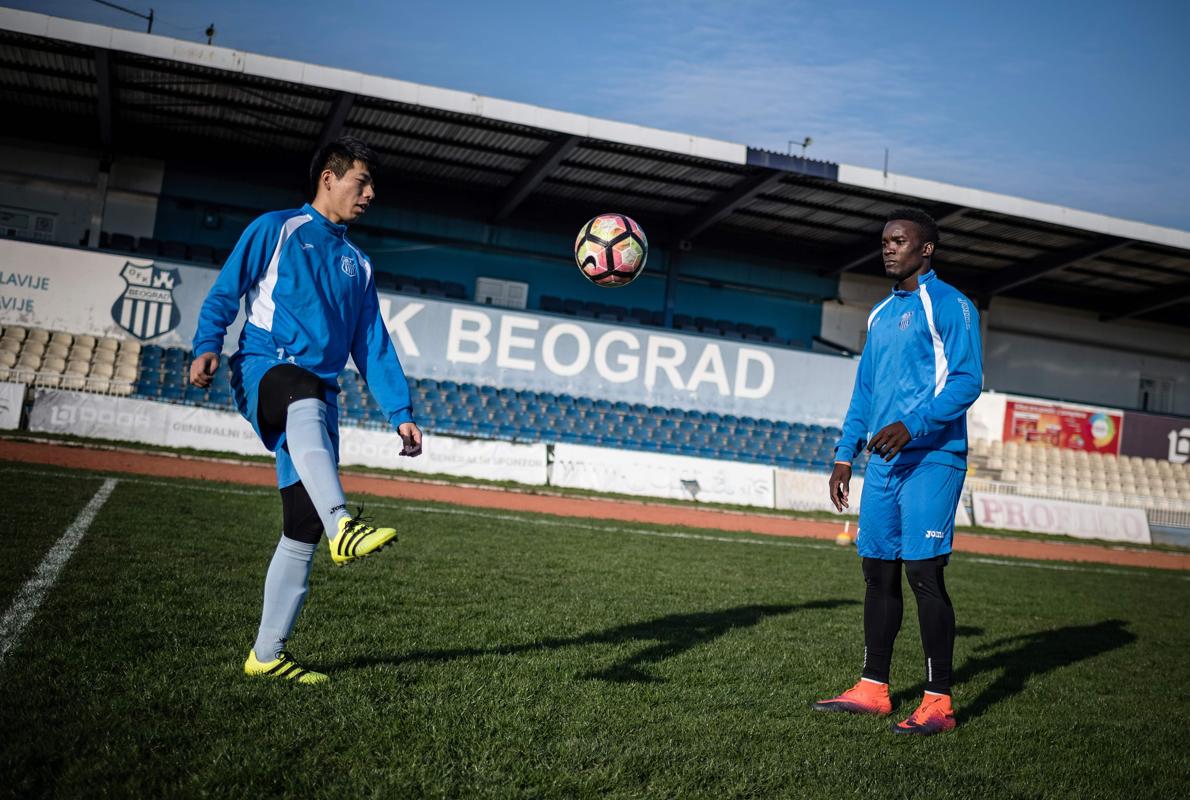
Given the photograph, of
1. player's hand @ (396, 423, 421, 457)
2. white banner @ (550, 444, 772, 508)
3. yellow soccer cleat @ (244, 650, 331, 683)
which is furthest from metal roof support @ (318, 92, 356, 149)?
yellow soccer cleat @ (244, 650, 331, 683)

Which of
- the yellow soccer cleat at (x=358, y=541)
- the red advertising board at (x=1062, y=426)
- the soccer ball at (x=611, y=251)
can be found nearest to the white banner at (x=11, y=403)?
the soccer ball at (x=611, y=251)

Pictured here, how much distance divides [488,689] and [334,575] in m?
3.01

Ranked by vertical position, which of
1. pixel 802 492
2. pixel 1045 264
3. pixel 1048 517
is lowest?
pixel 1048 517

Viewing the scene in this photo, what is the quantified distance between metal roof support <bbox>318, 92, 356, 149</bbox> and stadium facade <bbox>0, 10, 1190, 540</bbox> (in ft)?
0.26

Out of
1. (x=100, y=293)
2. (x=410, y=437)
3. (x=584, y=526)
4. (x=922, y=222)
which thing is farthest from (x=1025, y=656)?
(x=100, y=293)

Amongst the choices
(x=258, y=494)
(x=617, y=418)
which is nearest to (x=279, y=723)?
(x=258, y=494)

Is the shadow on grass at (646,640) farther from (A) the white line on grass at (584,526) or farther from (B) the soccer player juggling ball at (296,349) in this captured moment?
(A) the white line on grass at (584,526)

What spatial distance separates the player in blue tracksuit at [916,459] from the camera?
4184 mm

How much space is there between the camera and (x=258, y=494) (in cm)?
1142

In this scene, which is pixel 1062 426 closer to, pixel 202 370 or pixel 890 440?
pixel 890 440

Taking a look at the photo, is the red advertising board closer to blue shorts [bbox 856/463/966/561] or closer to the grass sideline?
the grass sideline

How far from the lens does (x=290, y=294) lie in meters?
3.81

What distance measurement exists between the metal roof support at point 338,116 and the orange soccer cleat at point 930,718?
687 inches

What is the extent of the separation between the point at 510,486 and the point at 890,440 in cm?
1332
